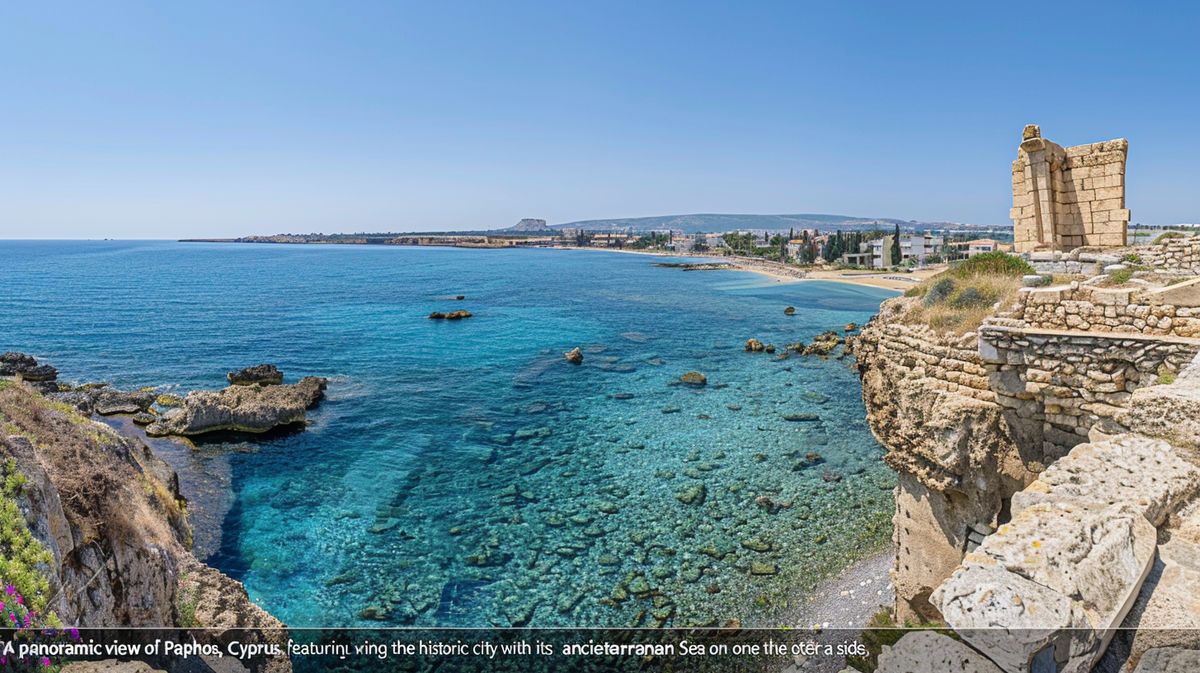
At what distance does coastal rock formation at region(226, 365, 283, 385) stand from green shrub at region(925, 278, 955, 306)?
3166cm

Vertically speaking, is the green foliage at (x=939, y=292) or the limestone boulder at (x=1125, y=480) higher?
the green foliage at (x=939, y=292)

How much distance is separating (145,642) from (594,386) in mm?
23640

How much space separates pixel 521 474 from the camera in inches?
766

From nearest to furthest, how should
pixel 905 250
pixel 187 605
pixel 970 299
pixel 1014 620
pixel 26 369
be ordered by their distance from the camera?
pixel 1014 620 → pixel 970 299 → pixel 187 605 → pixel 26 369 → pixel 905 250

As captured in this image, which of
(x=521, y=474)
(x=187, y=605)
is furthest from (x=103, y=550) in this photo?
(x=521, y=474)

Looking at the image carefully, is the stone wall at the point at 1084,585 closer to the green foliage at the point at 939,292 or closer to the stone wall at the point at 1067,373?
the stone wall at the point at 1067,373

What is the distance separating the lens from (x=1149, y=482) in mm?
4547

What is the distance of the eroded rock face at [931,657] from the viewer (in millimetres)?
3445

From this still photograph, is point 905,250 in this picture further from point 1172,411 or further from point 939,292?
point 1172,411

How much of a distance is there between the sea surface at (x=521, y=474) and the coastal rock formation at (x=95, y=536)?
2445 millimetres

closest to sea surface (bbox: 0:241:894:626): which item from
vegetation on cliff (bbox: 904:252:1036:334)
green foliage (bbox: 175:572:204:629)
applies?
green foliage (bbox: 175:572:204:629)

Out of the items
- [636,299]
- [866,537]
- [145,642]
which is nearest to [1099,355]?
[866,537]

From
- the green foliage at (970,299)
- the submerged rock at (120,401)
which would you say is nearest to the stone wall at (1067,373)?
the green foliage at (970,299)

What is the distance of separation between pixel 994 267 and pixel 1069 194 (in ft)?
8.54
